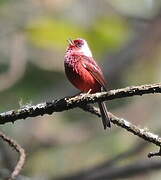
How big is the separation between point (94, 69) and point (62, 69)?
5.46 metres

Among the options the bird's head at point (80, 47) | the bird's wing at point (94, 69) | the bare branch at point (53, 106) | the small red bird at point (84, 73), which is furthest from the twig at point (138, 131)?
the bird's head at point (80, 47)

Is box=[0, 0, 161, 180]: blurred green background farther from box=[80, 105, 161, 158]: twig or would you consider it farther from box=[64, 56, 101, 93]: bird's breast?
box=[80, 105, 161, 158]: twig

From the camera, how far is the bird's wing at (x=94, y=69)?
466cm

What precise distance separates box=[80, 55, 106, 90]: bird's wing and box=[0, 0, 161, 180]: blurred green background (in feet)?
11.5

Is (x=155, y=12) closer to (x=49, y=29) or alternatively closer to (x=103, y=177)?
(x=49, y=29)

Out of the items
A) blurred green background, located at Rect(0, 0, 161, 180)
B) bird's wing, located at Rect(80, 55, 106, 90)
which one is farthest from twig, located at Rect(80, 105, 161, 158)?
blurred green background, located at Rect(0, 0, 161, 180)

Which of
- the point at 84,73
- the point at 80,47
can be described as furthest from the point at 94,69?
the point at 80,47

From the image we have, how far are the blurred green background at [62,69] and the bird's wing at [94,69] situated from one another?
11.5 ft

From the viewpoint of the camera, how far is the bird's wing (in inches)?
183

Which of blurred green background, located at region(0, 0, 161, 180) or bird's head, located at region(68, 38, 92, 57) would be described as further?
blurred green background, located at region(0, 0, 161, 180)

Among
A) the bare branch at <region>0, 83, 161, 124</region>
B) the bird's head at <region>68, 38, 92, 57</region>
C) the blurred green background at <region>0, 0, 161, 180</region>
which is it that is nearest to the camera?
the bare branch at <region>0, 83, 161, 124</region>

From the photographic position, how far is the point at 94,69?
4.74 meters

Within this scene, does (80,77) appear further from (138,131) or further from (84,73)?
(138,131)

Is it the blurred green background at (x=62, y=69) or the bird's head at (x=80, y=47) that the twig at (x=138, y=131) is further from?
the blurred green background at (x=62, y=69)
